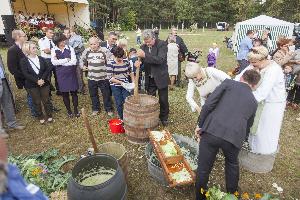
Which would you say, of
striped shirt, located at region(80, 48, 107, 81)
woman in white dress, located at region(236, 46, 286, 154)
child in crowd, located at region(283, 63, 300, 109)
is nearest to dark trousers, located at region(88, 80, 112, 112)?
striped shirt, located at region(80, 48, 107, 81)

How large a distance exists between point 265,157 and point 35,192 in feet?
12.7

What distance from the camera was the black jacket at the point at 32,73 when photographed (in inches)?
237

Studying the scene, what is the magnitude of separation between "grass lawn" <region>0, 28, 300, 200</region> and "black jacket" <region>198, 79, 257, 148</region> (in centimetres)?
142

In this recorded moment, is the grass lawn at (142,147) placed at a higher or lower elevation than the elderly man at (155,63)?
lower

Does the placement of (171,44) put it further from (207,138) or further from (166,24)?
(166,24)

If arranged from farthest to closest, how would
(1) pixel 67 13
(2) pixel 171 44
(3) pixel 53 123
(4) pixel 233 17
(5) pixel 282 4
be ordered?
(4) pixel 233 17
(5) pixel 282 4
(1) pixel 67 13
(2) pixel 171 44
(3) pixel 53 123

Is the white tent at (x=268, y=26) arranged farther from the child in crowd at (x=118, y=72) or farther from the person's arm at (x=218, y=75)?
the person's arm at (x=218, y=75)

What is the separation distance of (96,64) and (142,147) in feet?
7.25

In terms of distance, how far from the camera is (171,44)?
866 cm

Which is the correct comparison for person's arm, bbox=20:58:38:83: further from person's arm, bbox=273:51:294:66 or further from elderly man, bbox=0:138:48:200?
person's arm, bbox=273:51:294:66

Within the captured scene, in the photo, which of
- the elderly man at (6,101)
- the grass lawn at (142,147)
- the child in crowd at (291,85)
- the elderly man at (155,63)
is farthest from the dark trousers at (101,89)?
the child in crowd at (291,85)

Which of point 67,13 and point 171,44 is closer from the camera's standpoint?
point 171,44

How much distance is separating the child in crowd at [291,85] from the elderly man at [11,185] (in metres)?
7.05

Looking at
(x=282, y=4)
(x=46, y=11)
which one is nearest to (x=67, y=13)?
(x=46, y=11)
